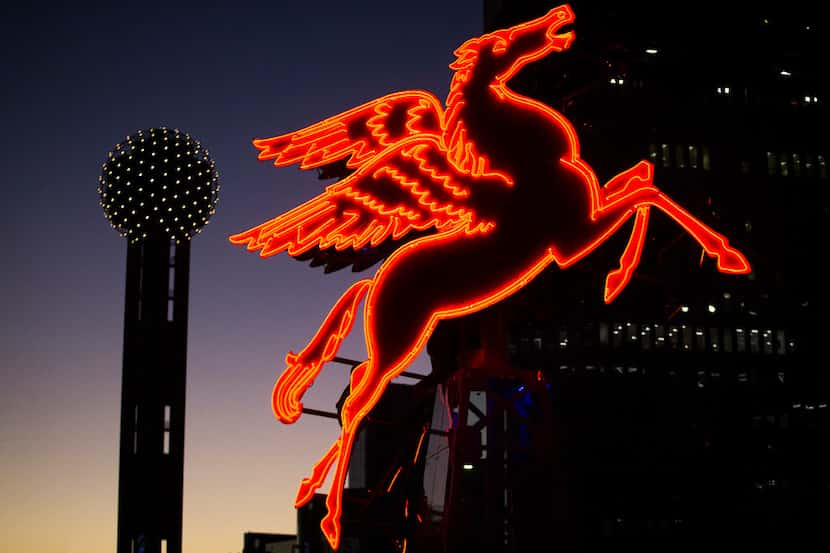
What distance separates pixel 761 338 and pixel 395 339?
5907 centimetres

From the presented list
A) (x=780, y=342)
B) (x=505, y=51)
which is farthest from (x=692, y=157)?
(x=505, y=51)

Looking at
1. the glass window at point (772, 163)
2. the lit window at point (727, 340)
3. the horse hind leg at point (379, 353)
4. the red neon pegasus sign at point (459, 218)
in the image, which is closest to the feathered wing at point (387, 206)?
the red neon pegasus sign at point (459, 218)

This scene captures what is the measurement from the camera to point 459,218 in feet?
52.9

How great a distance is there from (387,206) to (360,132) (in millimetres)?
1480

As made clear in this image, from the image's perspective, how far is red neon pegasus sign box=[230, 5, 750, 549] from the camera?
15.6m

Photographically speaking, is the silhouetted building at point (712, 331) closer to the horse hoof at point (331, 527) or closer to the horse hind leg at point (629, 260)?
the horse hoof at point (331, 527)

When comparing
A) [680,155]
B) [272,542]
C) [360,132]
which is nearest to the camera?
[360,132]

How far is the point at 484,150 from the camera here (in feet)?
53.4

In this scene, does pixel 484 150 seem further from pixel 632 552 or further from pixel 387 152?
pixel 632 552

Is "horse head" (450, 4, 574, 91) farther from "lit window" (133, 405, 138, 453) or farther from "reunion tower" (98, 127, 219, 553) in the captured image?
"lit window" (133, 405, 138, 453)

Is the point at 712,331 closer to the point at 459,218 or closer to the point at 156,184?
the point at 156,184

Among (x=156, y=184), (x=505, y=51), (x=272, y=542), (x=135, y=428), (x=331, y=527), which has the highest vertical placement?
(x=156, y=184)

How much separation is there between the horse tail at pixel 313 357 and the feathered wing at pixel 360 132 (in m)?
2.38

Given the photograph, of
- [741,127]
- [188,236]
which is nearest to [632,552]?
[741,127]
